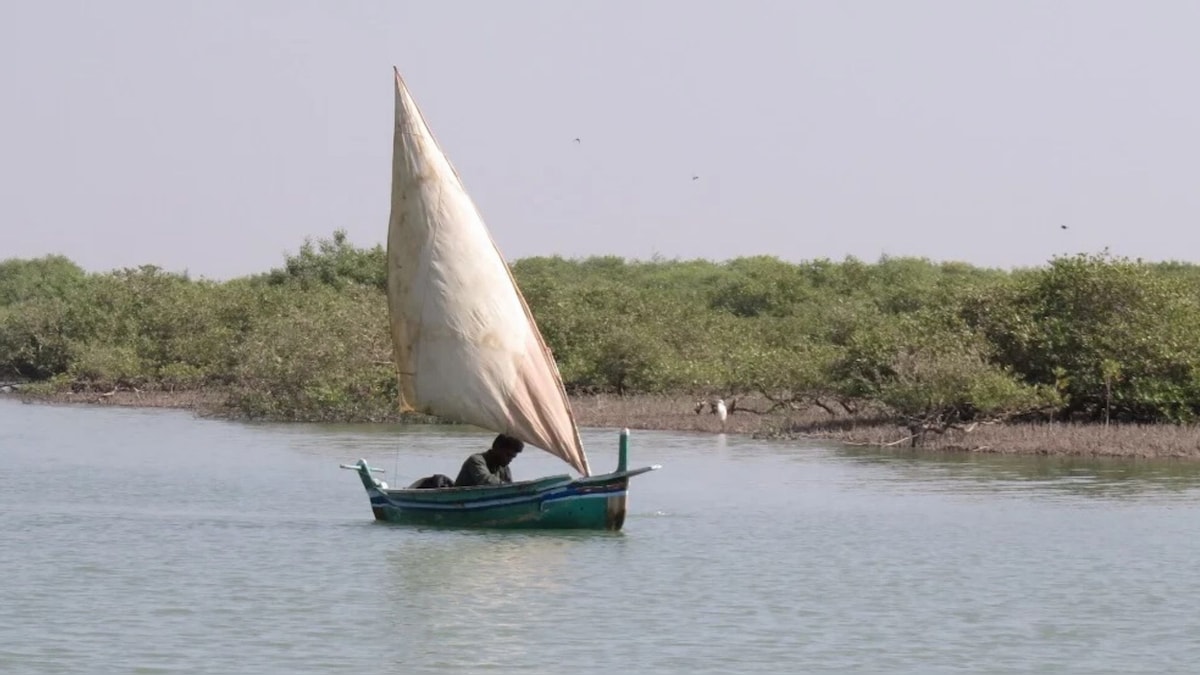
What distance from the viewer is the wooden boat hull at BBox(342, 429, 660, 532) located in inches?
758

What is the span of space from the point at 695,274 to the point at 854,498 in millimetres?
62035

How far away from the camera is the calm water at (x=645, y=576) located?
13.9 metres

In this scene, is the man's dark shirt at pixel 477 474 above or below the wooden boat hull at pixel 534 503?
above

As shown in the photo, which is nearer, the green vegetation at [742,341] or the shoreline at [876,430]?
the shoreline at [876,430]

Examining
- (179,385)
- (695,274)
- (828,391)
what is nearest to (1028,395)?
(828,391)

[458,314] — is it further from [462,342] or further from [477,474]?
[477,474]

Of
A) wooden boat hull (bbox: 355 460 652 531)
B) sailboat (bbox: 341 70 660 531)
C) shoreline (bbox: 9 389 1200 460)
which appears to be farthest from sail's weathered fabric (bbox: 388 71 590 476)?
shoreline (bbox: 9 389 1200 460)

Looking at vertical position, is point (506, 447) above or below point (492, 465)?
above

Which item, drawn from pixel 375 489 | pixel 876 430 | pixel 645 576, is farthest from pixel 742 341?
pixel 645 576

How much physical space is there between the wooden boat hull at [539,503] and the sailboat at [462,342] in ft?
0.05

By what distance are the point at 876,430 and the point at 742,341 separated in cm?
1427

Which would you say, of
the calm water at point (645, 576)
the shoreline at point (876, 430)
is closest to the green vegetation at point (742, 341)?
the shoreline at point (876, 430)

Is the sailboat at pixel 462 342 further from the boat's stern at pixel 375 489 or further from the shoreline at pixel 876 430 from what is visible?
the shoreline at pixel 876 430

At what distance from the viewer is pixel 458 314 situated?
20.0m
